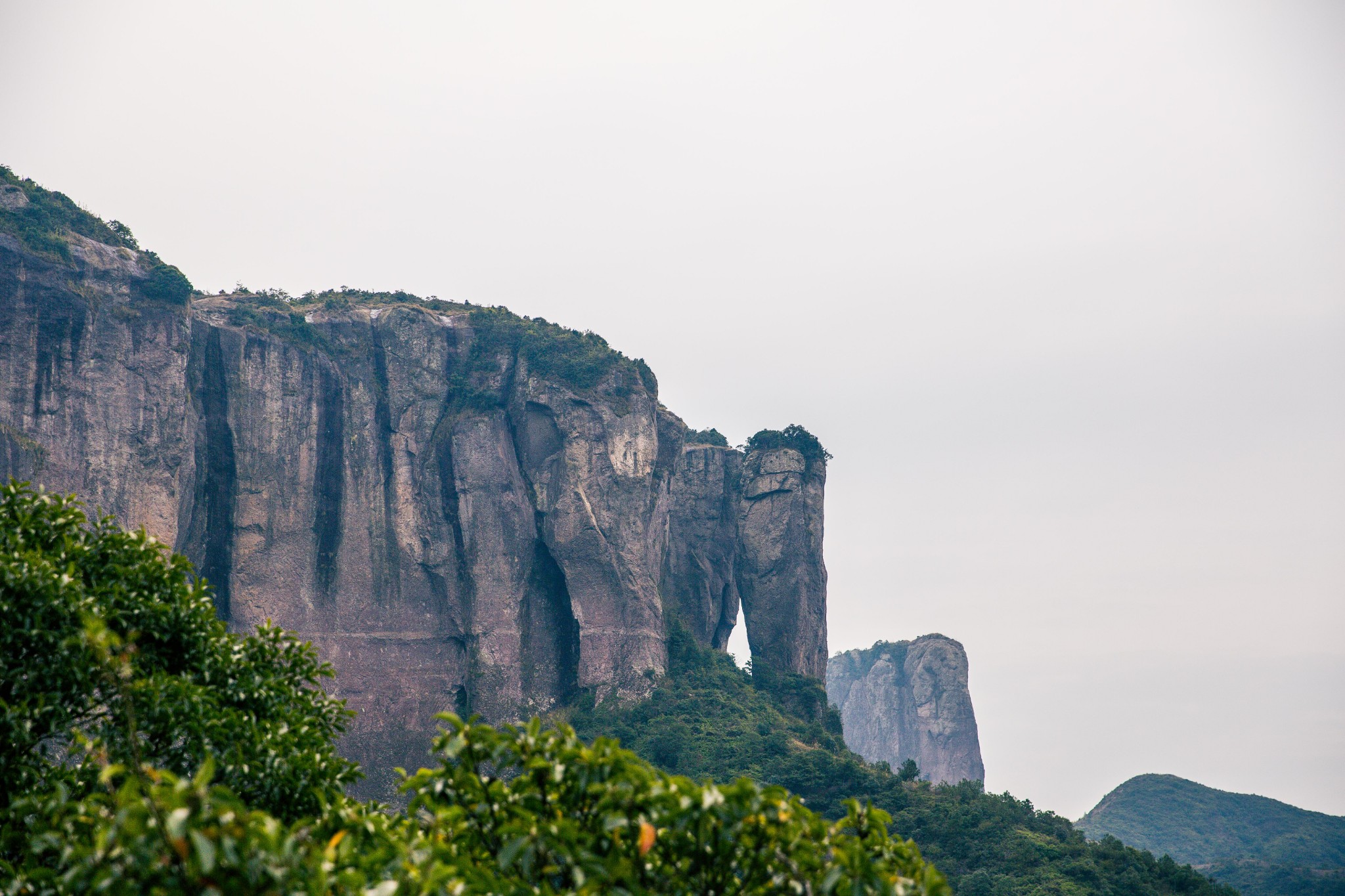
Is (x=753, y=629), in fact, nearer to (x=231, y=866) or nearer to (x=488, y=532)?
(x=488, y=532)

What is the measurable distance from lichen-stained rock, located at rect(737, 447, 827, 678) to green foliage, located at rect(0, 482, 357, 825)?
206 feet

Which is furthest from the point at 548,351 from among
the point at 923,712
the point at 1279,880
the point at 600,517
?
the point at 923,712

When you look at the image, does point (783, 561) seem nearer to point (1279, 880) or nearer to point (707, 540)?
point (707, 540)

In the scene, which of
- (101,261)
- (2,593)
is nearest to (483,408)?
(101,261)

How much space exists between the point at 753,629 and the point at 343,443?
32.1 meters

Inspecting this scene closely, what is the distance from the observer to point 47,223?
47.3 meters

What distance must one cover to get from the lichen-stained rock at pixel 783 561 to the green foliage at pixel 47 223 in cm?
4283

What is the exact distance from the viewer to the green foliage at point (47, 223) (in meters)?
45.9

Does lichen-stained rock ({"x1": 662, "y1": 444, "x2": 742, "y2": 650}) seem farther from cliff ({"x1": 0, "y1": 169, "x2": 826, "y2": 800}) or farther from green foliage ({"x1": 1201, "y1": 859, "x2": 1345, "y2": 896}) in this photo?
green foliage ({"x1": 1201, "y1": 859, "x2": 1345, "y2": 896})

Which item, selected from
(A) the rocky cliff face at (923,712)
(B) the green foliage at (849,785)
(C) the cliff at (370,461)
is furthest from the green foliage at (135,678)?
(A) the rocky cliff face at (923,712)

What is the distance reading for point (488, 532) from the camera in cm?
5922

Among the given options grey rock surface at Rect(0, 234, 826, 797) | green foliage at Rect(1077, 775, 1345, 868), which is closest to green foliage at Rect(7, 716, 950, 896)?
grey rock surface at Rect(0, 234, 826, 797)

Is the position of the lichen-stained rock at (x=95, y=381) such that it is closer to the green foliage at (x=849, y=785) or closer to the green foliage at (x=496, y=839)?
the green foliage at (x=849, y=785)

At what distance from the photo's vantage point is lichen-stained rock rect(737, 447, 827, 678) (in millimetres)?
73750
